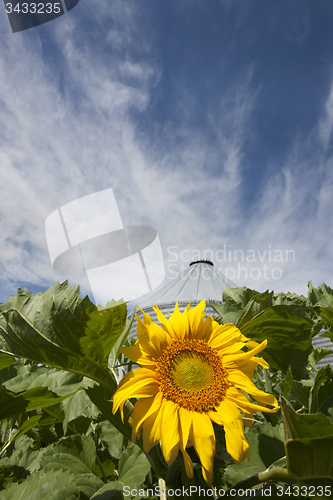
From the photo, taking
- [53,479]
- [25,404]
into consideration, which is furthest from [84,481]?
[25,404]

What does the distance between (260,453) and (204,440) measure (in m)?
0.26

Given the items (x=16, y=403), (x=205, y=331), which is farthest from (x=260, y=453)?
(x=16, y=403)

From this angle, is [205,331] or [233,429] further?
[205,331]

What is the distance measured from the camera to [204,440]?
549mm

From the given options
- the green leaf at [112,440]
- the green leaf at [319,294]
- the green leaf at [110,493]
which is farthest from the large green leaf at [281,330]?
the green leaf at [319,294]

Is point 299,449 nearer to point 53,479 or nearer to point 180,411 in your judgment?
point 180,411

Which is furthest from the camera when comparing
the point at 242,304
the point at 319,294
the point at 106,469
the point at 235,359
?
the point at 319,294

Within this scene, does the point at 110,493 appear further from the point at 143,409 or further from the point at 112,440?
the point at 112,440

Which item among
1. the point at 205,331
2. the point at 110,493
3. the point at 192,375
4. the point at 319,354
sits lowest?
the point at 110,493

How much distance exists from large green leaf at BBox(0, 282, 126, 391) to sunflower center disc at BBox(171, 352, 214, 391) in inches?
6.3

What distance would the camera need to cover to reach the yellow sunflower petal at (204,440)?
1.71 feet

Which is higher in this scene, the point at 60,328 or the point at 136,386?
the point at 60,328

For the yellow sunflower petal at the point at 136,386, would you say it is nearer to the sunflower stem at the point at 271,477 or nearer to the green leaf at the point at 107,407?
the green leaf at the point at 107,407

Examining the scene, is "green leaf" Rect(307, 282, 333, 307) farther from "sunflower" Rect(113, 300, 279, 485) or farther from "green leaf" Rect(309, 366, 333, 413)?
"sunflower" Rect(113, 300, 279, 485)
